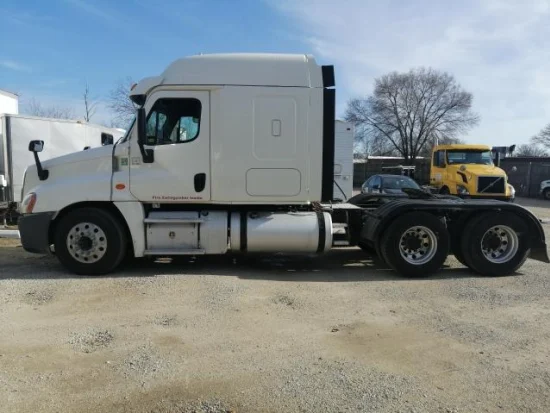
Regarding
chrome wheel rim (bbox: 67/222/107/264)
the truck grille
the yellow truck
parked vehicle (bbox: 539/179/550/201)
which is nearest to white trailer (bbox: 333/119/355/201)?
the yellow truck

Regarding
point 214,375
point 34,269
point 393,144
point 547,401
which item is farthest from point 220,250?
point 393,144

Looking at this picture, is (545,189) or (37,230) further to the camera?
(545,189)

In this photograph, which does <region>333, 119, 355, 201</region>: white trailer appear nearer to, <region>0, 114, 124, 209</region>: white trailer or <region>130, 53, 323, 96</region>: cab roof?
<region>130, 53, 323, 96</region>: cab roof

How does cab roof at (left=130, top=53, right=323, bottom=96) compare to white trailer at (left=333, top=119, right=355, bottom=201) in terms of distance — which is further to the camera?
white trailer at (left=333, top=119, right=355, bottom=201)

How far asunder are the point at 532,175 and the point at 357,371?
34456 millimetres

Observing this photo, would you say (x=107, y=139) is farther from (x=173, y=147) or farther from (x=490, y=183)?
(x=490, y=183)

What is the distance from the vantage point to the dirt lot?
11.8ft

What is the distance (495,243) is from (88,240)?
658cm

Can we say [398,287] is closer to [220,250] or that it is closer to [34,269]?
[220,250]

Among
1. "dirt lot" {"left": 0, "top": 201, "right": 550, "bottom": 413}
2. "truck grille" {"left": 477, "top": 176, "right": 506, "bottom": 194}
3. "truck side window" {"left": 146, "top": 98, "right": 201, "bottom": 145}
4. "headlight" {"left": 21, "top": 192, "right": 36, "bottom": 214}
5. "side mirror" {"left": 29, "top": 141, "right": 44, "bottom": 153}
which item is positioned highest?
"truck side window" {"left": 146, "top": 98, "right": 201, "bottom": 145}

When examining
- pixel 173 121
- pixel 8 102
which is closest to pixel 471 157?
pixel 173 121

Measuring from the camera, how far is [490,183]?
1741 centimetres

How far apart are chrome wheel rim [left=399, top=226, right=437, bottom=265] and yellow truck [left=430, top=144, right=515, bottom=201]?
9.79 m

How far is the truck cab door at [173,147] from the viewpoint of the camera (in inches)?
284
